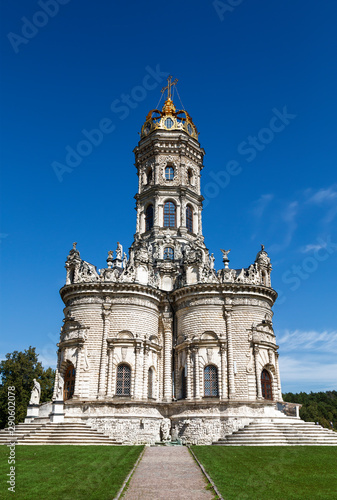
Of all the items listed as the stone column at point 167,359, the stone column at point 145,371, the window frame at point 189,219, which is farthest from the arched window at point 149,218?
the stone column at point 145,371

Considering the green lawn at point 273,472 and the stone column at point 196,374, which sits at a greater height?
the stone column at point 196,374

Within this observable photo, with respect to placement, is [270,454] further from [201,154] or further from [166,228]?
[201,154]

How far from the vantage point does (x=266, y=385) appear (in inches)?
1399

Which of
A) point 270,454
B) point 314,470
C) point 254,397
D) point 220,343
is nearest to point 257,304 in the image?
point 220,343

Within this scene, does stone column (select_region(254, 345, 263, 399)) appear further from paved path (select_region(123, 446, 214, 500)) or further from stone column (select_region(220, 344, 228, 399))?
paved path (select_region(123, 446, 214, 500))

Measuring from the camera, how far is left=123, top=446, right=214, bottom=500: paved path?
1244cm

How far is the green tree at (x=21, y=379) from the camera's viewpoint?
156 feet

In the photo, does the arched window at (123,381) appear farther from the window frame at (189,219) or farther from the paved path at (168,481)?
the window frame at (189,219)

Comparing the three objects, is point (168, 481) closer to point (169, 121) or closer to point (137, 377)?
point (137, 377)

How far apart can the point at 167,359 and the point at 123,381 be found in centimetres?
480

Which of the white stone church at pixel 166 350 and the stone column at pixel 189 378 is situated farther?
the stone column at pixel 189 378

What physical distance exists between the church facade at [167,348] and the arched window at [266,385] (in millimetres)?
79

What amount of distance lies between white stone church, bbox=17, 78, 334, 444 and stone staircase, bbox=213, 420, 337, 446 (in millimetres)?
2200

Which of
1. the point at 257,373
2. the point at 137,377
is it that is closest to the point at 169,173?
the point at 137,377
